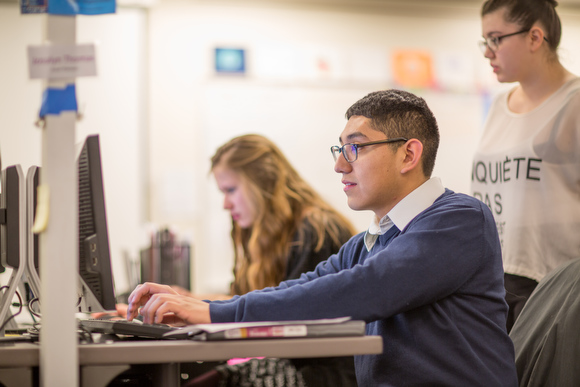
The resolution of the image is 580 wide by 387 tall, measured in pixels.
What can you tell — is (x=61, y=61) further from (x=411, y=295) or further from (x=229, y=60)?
(x=229, y=60)

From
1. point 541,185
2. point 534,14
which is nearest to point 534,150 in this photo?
point 541,185

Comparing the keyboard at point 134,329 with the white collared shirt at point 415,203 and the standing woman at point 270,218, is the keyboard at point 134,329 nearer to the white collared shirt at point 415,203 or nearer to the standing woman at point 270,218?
the white collared shirt at point 415,203

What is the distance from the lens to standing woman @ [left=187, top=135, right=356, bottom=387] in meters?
2.04

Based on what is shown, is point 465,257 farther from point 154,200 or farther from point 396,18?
point 396,18

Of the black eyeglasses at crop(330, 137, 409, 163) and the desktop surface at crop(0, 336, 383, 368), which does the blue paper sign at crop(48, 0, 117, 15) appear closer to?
the desktop surface at crop(0, 336, 383, 368)

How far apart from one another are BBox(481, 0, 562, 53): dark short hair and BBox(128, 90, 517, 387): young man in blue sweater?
0.69m

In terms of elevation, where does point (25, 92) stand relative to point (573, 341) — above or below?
above

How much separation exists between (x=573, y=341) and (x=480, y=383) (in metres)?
0.29

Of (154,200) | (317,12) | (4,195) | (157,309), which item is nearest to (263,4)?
(317,12)

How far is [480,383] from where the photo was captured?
111cm

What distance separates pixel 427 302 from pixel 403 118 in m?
0.45

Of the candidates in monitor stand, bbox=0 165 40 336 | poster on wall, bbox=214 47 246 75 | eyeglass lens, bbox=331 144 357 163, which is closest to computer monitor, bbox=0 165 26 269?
monitor stand, bbox=0 165 40 336

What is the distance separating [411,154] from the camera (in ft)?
4.43

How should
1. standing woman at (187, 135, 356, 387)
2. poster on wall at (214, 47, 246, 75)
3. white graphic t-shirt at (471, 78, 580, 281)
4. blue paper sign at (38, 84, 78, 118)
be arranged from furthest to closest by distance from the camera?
poster on wall at (214, 47, 246, 75) → standing woman at (187, 135, 356, 387) → white graphic t-shirt at (471, 78, 580, 281) → blue paper sign at (38, 84, 78, 118)
